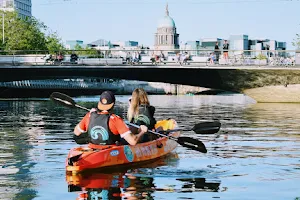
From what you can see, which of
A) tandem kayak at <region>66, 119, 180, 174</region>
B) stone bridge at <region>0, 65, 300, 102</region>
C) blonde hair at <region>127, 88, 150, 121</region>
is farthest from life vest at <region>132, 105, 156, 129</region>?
stone bridge at <region>0, 65, 300, 102</region>

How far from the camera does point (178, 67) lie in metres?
67.1

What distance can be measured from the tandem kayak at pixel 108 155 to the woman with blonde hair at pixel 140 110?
2.05 feet

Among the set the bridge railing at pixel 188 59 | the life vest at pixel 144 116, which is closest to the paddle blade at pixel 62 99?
the life vest at pixel 144 116

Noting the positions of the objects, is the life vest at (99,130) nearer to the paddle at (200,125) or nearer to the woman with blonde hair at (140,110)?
the woman with blonde hair at (140,110)

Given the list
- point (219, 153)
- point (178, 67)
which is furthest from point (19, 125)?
point (178, 67)

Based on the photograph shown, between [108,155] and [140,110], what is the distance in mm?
3291

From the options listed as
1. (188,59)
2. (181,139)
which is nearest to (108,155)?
(181,139)

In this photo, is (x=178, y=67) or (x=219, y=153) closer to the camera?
(x=219, y=153)

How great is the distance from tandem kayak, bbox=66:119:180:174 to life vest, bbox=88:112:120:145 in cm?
13

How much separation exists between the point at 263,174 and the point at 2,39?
298ft

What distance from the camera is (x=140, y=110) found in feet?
68.0

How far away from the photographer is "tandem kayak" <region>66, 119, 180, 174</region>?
17.0m

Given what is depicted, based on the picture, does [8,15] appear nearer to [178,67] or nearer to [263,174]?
[178,67]

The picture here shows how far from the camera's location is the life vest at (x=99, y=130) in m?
17.5
